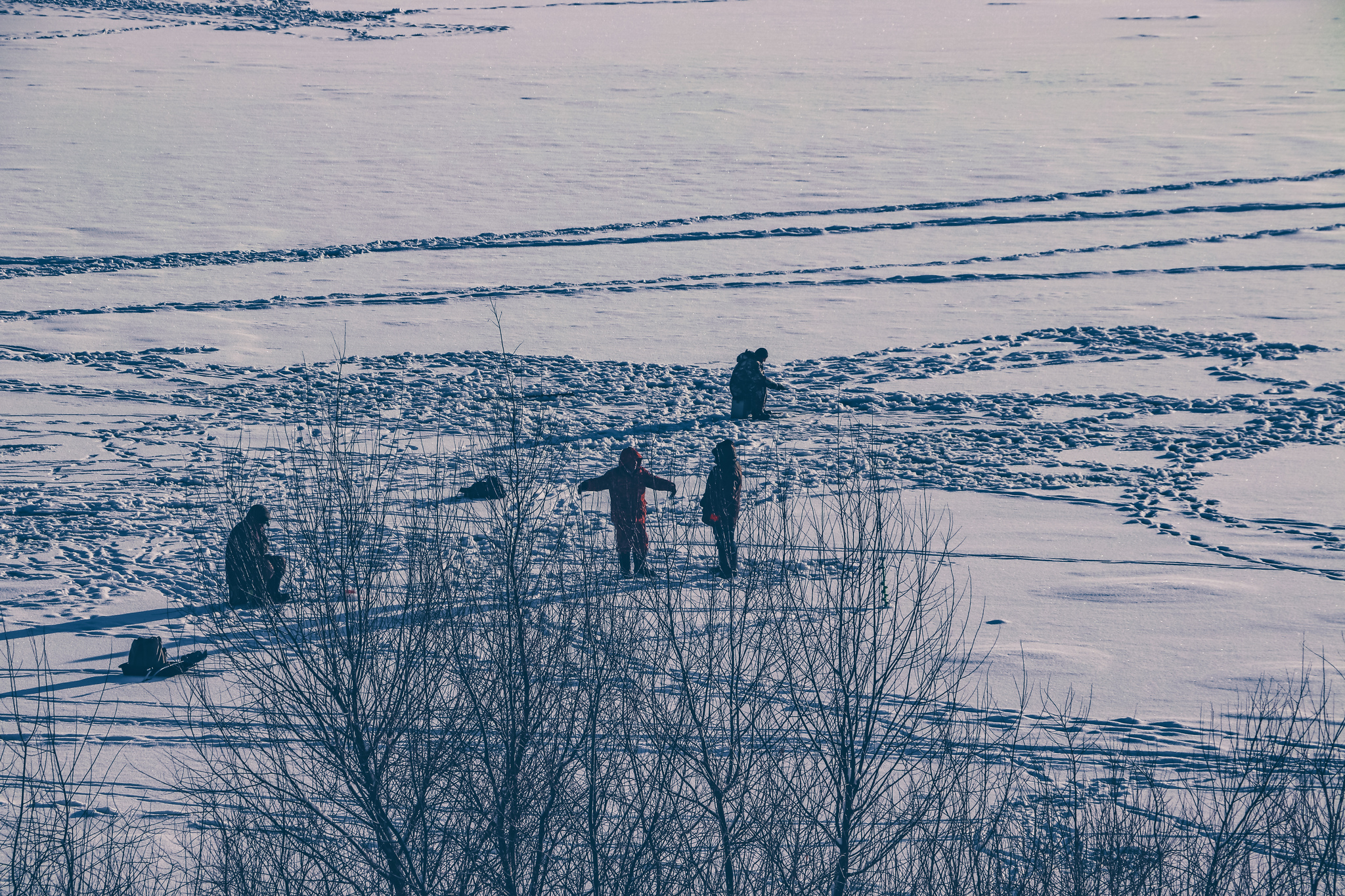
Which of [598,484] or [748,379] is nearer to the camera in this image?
[598,484]

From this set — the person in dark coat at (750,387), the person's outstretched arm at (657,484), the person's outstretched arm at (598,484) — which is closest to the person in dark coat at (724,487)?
the person's outstretched arm at (657,484)

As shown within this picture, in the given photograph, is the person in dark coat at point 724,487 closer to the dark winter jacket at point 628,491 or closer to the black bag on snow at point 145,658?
the dark winter jacket at point 628,491

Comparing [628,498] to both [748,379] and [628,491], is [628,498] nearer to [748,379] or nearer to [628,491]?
[628,491]

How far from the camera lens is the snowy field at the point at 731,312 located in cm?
1170

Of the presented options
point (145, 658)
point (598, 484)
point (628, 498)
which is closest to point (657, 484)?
point (628, 498)

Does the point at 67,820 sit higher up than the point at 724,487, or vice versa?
the point at 724,487

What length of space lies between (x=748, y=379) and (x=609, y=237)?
12.0 metres

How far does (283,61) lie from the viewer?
51.9 m

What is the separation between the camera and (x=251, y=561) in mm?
9297

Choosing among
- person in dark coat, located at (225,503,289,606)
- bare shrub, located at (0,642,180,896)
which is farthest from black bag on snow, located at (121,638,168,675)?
person in dark coat, located at (225,503,289,606)

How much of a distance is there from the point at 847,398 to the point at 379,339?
6.86 meters

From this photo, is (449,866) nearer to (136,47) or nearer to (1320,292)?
(1320,292)

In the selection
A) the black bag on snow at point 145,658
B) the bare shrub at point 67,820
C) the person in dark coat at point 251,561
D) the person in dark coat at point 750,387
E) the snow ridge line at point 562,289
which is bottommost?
the bare shrub at point 67,820

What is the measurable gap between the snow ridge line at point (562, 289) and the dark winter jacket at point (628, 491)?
1205 centimetres
